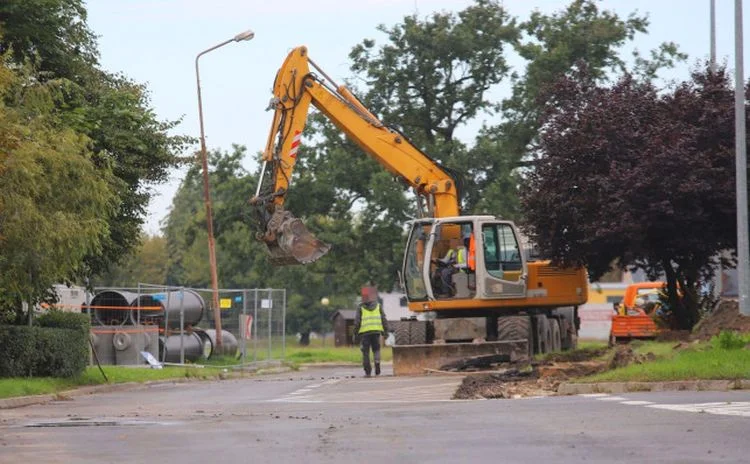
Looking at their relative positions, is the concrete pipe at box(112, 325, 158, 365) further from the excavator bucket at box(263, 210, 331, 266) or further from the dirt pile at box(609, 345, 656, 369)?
the dirt pile at box(609, 345, 656, 369)

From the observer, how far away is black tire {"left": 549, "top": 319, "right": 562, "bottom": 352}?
110 ft

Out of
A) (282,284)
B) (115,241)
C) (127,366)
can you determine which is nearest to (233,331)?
(127,366)

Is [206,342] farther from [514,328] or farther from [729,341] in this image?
[729,341]

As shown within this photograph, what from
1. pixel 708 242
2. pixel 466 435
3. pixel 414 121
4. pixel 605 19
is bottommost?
pixel 466 435

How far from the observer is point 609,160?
30172 millimetres

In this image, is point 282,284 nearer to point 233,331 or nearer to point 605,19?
point 605,19

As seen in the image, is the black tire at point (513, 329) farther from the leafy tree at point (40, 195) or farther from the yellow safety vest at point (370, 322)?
the leafy tree at point (40, 195)

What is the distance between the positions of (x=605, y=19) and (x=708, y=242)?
90.9ft

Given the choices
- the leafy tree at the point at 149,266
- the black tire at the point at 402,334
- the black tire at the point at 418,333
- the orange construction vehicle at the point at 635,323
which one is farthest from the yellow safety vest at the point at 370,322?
the leafy tree at the point at 149,266

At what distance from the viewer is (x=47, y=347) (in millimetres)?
26516

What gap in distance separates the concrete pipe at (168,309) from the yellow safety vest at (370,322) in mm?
9205

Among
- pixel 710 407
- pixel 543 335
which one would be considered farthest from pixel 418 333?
pixel 710 407

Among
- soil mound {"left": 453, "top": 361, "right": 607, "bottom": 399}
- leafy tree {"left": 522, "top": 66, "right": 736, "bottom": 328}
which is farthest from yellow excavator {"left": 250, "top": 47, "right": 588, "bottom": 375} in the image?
soil mound {"left": 453, "top": 361, "right": 607, "bottom": 399}

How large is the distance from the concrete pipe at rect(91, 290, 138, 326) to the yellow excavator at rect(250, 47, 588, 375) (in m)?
9.18
